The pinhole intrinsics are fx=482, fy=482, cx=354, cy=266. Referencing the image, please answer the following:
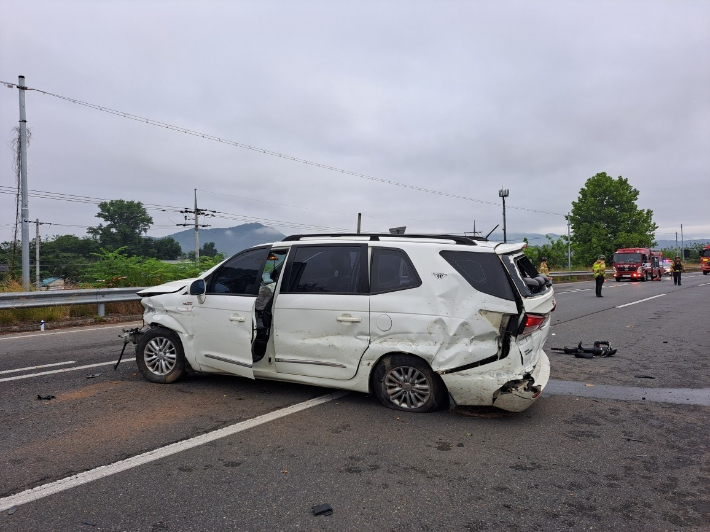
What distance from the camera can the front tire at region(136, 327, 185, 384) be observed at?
579cm

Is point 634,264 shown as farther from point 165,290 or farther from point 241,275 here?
point 165,290

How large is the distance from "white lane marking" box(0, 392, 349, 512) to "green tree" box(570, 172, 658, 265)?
72151 millimetres

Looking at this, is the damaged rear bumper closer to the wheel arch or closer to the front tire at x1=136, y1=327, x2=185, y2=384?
the wheel arch

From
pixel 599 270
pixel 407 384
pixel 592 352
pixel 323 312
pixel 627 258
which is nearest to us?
pixel 407 384

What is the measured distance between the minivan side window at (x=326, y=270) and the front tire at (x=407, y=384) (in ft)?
2.66

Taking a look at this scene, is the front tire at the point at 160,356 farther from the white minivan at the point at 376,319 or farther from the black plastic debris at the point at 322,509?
the black plastic debris at the point at 322,509

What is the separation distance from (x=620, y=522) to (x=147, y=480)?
3.08 m

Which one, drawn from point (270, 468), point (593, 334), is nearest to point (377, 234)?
point (270, 468)

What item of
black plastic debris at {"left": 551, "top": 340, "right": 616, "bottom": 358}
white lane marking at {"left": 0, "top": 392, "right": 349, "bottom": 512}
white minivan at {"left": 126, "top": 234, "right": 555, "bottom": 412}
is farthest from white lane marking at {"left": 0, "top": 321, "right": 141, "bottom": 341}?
black plastic debris at {"left": 551, "top": 340, "right": 616, "bottom": 358}

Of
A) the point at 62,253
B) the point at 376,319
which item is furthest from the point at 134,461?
the point at 62,253

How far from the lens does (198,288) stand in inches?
220

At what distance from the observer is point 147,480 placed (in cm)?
336

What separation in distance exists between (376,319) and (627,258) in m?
37.7

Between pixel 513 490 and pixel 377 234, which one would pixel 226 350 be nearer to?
pixel 377 234
